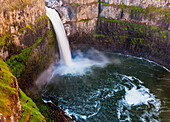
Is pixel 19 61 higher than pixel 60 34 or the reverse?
the reverse

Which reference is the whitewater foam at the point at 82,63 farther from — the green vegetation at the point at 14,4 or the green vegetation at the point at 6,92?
the green vegetation at the point at 6,92

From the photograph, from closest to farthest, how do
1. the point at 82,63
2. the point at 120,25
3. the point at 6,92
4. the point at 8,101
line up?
the point at 8,101 < the point at 6,92 < the point at 82,63 < the point at 120,25

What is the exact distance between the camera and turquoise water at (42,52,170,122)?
18766mm

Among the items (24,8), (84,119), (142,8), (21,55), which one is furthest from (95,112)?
(142,8)

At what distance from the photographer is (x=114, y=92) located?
73.5 ft

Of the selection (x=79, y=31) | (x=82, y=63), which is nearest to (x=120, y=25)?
(x=79, y=31)

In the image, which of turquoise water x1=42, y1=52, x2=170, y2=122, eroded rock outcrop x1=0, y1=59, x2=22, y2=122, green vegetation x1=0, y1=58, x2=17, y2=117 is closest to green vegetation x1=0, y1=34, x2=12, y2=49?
green vegetation x1=0, y1=58, x2=17, y2=117

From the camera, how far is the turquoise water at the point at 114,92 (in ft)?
61.6

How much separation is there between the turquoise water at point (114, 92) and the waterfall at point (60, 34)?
119 inches

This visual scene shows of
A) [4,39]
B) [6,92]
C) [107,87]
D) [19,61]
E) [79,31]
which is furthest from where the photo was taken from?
[79,31]

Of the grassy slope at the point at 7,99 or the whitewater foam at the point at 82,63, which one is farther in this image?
the whitewater foam at the point at 82,63

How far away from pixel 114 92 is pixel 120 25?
16125 mm

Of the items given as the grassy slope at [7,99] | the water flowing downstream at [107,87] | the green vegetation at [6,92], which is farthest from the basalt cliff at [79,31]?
the green vegetation at [6,92]

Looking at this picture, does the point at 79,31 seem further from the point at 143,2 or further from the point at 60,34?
the point at 143,2
